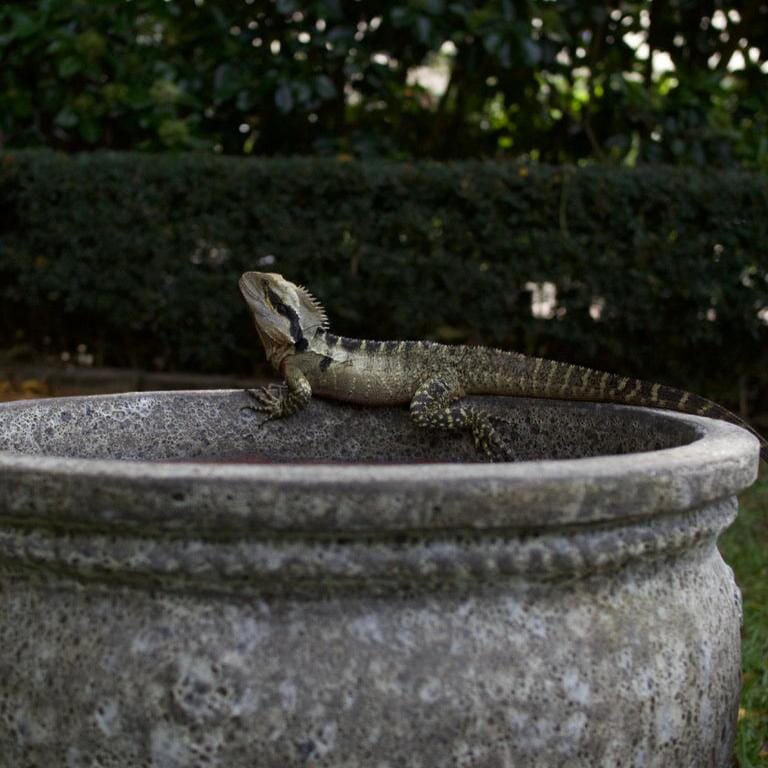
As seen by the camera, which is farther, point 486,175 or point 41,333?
point 41,333

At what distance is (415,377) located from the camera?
9.82 ft

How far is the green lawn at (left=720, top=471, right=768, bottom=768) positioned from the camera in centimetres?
300

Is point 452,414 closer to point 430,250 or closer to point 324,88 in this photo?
point 430,250

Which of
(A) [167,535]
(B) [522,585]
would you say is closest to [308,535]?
(A) [167,535]

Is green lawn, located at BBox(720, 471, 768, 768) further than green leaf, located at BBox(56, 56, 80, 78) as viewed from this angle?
No

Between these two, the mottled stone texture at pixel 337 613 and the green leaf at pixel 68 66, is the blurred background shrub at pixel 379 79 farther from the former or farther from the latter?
the mottled stone texture at pixel 337 613

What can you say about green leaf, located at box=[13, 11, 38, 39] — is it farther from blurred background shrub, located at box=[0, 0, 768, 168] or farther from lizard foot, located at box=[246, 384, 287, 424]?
lizard foot, located at box=[246, 384, 287, 424]

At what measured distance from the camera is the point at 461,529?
155cm

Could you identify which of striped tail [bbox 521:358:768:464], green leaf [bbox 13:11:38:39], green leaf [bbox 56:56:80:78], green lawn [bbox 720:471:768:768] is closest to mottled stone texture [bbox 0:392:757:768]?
striped tail [bbox 521:358:768:464]

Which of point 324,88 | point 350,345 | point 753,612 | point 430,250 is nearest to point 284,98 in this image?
point 324,88

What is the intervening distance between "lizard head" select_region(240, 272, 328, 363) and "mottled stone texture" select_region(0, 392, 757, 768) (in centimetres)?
151

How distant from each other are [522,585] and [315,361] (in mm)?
1511

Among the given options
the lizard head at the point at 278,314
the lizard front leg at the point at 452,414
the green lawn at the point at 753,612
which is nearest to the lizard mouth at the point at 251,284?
the lizard head at the point at 278,314

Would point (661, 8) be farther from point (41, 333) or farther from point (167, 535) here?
point (167, 535)
